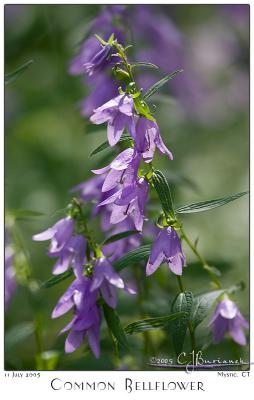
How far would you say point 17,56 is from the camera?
4.10 m

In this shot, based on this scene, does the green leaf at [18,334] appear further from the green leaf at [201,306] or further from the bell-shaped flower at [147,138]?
the bell-shaped flower at [147,138]

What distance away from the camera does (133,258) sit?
186 centimetres

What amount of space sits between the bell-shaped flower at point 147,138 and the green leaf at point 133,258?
0.90 ft

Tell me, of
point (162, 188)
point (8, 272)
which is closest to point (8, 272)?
point (8, 272)

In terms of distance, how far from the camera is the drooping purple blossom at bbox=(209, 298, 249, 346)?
2062mm

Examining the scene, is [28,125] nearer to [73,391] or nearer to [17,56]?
[17,56]

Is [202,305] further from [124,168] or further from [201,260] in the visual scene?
[124,168]

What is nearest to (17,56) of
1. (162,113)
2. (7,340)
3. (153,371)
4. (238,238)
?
(162,113)

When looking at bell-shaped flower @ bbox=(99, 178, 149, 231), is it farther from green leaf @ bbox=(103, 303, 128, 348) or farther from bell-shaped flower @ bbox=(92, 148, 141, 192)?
green leaf @ bbox=(103, 303, 128, 348)

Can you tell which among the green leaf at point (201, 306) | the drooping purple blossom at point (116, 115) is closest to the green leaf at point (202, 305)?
the green leaf at point (201, 306)

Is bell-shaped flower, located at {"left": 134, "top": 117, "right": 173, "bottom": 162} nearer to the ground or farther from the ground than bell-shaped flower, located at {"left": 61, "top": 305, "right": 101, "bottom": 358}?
farther from the ground

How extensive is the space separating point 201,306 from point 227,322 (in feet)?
0.63

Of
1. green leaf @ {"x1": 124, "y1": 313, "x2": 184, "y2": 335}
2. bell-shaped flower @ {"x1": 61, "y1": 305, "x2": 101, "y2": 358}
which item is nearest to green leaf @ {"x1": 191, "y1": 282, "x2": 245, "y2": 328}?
green leaf @ {"x1": 124, "y1": 313, "x2": 184, "y2": 335}

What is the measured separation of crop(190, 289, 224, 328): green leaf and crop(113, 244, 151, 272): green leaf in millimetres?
216
